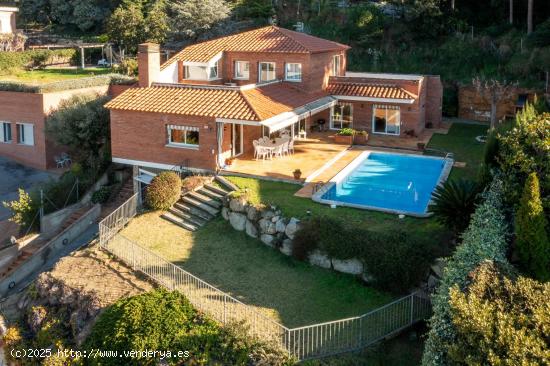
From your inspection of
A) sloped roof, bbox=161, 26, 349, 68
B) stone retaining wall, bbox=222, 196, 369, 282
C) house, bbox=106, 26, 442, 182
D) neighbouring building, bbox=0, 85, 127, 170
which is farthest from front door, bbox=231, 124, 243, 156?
neighbouring building, bbox=0, 85, 127, 170

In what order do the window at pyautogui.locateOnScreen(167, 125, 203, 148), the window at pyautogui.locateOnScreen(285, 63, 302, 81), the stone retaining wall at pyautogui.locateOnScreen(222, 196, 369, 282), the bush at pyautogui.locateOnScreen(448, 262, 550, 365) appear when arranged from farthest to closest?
the window at pyautogui.locateOnScreen(285, 63, 302, 81) < the window at pyautogui.locateOnScreen(167, 125, 203, 148) < the stone retaining wall at pyautogui.locateOnScreen(222, 196, 369, 282) < the bush at pyautogui.locateOnScreen(448, 262, 550, 365)

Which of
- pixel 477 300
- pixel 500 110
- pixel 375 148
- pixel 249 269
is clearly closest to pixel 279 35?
pixel 375 148

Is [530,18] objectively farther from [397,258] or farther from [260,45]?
[397,258]

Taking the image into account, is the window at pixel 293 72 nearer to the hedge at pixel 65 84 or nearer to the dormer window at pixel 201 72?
the dormer window at pixel 201 72

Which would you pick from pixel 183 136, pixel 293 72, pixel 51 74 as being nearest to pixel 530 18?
pixel 293 72

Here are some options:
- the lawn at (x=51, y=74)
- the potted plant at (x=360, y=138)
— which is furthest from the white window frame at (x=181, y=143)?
the lawn at (x=51, y=74)

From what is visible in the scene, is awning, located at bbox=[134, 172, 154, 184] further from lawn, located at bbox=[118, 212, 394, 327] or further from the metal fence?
the metal fence

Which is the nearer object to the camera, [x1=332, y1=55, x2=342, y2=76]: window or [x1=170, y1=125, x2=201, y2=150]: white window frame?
[x1=170, y1=125, x2=201, y2=150]: white window frame
